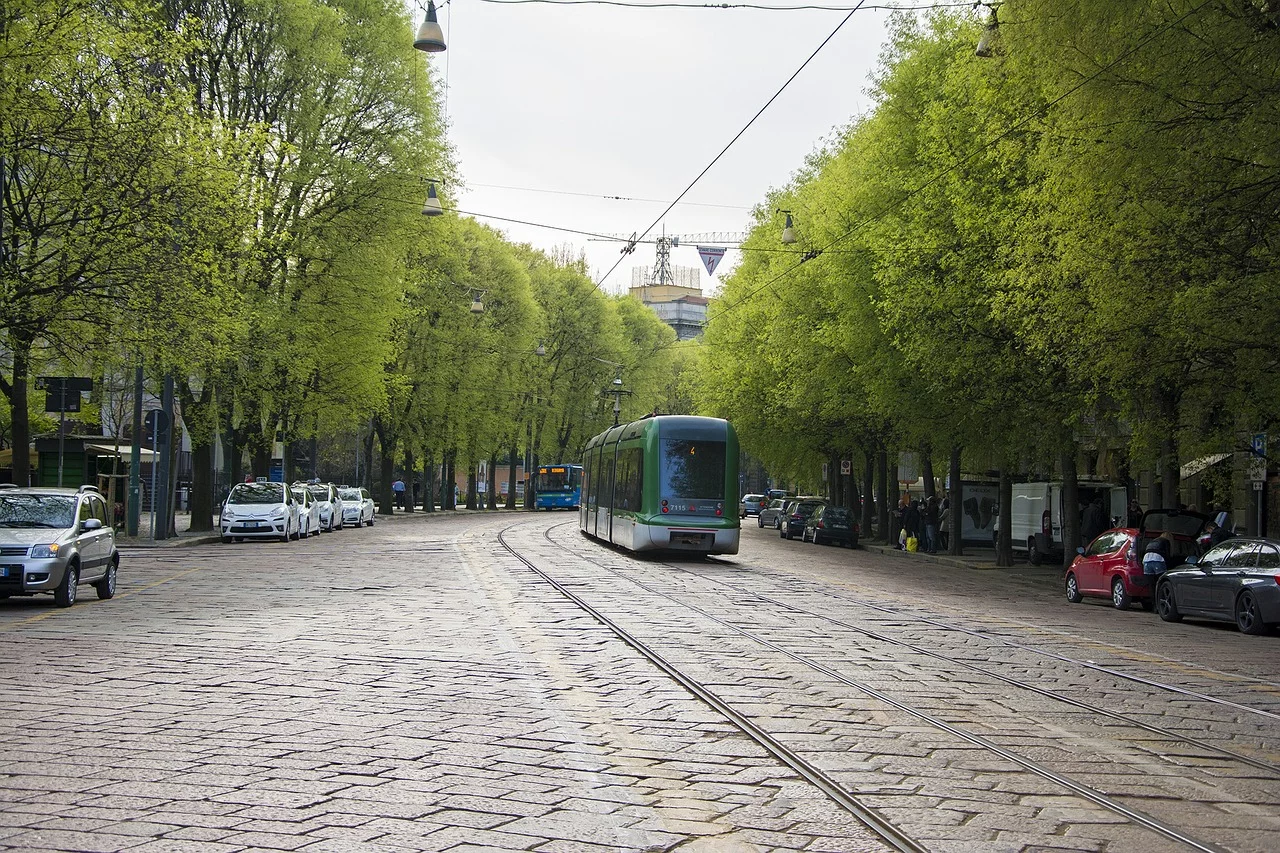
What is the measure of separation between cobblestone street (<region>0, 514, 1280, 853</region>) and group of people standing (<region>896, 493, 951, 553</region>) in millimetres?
23541

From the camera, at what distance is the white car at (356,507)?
172 feet

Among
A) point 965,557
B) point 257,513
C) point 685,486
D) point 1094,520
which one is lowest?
point 965,557

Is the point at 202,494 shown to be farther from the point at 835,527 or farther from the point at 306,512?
the point at 835,527

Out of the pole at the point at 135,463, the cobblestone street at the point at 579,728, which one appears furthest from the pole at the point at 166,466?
the cobblestone street at the point at 579,728

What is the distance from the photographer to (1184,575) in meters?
20.5

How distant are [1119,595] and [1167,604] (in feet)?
7.55

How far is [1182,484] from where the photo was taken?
3900cm

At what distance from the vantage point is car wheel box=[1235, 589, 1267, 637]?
18.5 meters

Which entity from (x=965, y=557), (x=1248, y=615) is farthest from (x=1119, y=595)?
(x=965, y=557)

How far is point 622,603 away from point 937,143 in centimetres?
1524

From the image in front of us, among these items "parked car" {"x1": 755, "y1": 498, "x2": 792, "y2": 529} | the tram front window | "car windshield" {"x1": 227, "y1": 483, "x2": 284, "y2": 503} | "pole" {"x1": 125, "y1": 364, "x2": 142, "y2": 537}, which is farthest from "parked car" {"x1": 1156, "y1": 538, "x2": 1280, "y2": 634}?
"parked car" {"x1": 755, "y1": 498, "x2": 792, "y2": 529}

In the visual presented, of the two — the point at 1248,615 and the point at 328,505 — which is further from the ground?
the point at 328,505

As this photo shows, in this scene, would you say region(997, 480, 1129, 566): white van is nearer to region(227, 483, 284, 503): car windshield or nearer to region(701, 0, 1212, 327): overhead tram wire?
region(701, 0, 1212, 327): overhead tram wire

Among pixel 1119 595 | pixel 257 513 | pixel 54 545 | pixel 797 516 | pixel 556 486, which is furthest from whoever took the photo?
pixel 556 486
